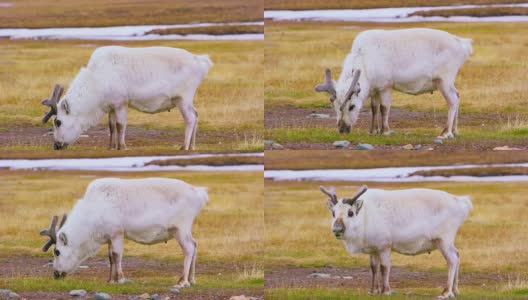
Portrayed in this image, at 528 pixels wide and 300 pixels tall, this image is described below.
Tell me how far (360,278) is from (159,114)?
38.3 feet

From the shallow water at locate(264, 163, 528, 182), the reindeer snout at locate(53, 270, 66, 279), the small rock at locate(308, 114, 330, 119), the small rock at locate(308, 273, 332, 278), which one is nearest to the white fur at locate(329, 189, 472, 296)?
the small rock at locate(308, 273, 332, 278)

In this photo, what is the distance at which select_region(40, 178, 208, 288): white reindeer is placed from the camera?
29.7 m

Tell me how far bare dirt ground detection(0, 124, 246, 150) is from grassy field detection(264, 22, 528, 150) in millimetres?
1471

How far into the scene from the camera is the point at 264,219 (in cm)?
4300

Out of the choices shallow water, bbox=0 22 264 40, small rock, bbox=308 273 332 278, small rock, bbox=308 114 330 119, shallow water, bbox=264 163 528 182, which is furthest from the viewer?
shallow water, bbox=0 22 264 40

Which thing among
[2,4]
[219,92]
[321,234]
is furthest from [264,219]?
[2,4]

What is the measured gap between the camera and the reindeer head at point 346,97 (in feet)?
101

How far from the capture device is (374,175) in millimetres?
49625

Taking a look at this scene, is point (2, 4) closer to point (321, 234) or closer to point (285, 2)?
point (285, 2)

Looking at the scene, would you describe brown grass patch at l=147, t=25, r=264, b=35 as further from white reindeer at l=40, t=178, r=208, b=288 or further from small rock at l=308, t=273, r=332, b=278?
white reindeer at l=40, t=178, r=208, b=288

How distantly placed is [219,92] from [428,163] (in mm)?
7926

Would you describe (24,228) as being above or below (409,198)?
below

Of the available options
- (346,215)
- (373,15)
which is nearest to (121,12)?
(373,15)

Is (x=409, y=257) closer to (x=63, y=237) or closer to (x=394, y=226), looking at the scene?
(x=394, y=226)
